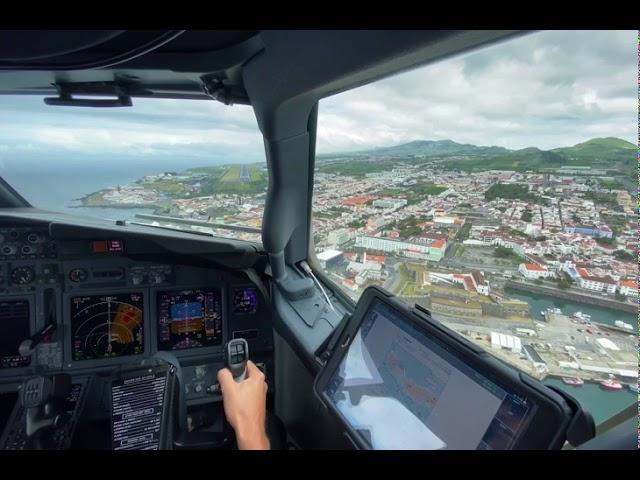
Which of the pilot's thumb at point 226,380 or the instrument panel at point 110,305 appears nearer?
the pilot's thumb at point 226,380

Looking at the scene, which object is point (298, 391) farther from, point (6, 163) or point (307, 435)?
point (6, 163)

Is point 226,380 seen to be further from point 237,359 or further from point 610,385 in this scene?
point 610,385

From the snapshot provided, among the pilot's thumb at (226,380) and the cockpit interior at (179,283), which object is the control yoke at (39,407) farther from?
the pilot's thumb at (226,380)

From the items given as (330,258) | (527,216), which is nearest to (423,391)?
(527,216)

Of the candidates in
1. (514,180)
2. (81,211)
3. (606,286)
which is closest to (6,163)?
(81,211)

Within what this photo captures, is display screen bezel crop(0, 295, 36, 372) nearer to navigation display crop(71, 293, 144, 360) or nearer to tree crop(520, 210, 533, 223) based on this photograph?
navigation display crop(71, 293, 144, 360)

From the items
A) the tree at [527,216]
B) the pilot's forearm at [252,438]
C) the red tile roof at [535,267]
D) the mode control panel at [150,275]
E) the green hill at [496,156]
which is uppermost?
the green hill at [496,156]

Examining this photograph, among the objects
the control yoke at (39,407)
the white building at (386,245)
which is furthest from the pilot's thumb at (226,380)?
the control yoke at (39,407)
